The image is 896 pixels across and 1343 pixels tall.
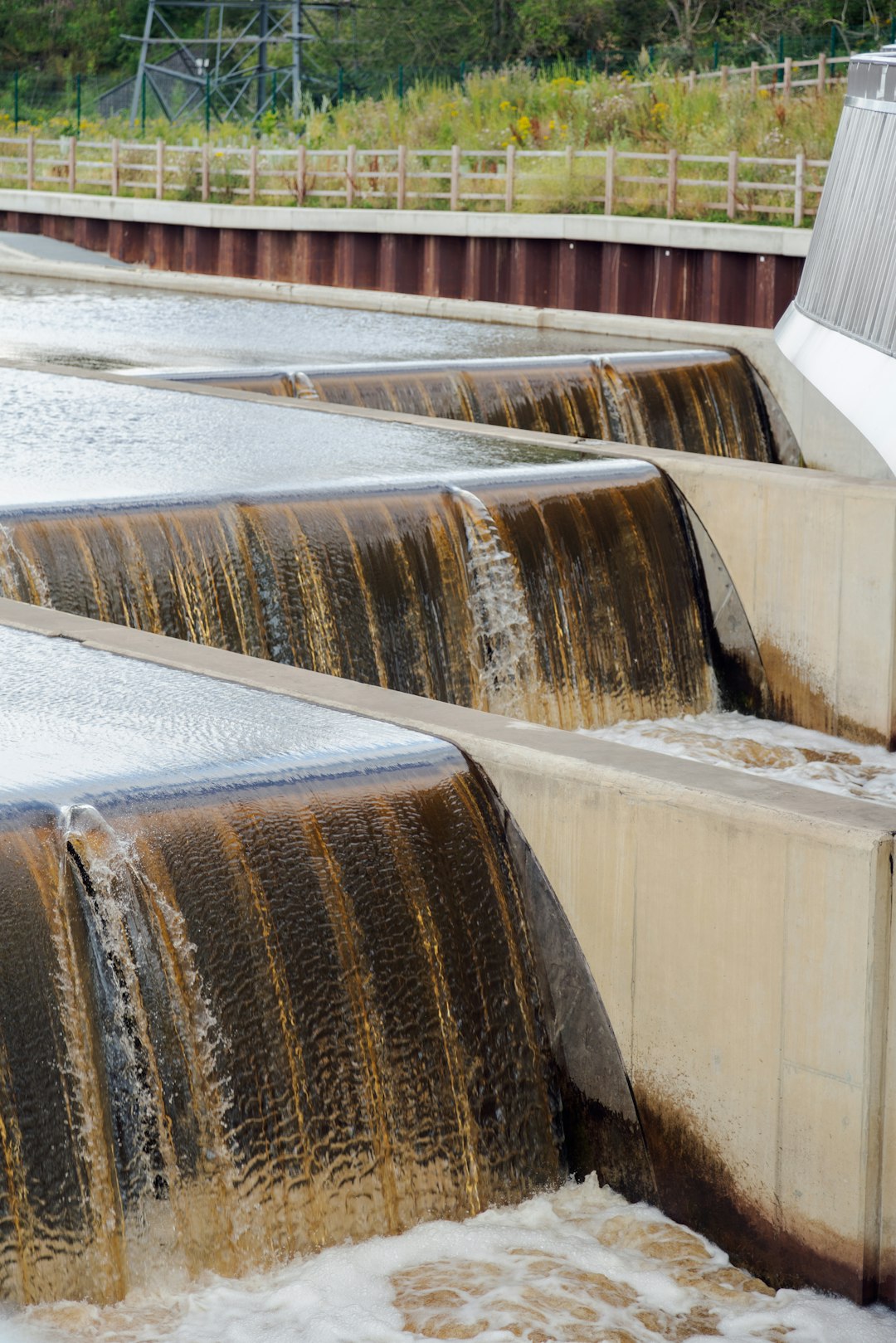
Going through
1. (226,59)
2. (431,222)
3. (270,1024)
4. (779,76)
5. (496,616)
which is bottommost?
(270,1024)

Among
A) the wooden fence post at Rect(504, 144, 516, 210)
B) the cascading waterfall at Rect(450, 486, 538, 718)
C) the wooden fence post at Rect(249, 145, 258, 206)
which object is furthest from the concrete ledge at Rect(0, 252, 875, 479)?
the cascading waterfall at Rect(450, 486, 538, 718)

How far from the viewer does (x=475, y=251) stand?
24.1 meters

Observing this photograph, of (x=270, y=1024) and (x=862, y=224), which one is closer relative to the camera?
(x=270, y=1024)

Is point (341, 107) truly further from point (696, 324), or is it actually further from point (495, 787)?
point (495, 787)

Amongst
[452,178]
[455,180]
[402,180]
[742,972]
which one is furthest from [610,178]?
[742,972]

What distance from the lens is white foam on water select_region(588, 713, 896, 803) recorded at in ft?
33.2

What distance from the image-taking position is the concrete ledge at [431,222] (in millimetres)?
21078

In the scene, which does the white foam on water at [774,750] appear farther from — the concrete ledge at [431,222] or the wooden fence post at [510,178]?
the wooden fence post at [510,178]

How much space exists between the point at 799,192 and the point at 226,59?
3871 centimetres

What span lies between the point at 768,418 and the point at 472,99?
17.0 meters

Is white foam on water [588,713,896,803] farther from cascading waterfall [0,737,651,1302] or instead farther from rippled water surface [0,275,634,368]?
rippled water surface [0,275,634,368]

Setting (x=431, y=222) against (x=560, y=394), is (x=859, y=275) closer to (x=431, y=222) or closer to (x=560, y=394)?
(x=560, y=394)

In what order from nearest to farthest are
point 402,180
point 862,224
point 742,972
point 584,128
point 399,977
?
point 742,972 < point 399,977 < point 862,224 < point 402,180 < point 584,128

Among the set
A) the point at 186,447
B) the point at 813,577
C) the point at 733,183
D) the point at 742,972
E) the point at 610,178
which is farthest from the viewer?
the point at 610,178
